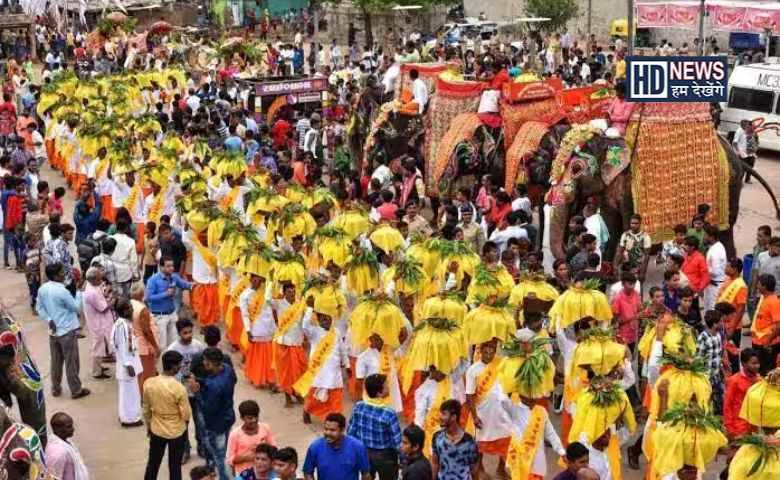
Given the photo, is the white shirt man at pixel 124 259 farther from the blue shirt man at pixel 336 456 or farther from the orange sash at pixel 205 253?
the blue shirt man at pixel 336 456

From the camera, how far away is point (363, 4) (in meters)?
35.3

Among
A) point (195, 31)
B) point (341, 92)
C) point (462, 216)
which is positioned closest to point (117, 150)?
point (462, 216)

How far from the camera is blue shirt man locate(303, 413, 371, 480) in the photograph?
23.2ft

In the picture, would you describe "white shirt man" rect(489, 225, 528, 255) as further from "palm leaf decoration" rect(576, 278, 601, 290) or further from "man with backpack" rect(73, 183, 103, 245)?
"man with backpack" rect(73, 183, 103, 245)

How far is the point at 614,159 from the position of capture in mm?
13102

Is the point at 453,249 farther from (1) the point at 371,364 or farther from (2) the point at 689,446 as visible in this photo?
(2) the point at 689,446

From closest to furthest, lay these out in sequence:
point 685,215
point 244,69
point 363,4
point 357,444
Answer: point 357,444
point 685,215
point 244,69
point 363,4

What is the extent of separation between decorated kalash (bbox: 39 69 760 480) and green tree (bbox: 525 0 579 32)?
19968 millimetres

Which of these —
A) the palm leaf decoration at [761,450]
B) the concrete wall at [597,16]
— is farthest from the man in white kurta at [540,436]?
the concrete wall at [597,16]

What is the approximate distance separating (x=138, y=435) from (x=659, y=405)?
4.45 meters

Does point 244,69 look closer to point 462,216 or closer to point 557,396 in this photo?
point 462,216

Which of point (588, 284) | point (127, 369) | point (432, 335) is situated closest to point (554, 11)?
point (588, 284)

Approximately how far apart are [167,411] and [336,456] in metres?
1.63

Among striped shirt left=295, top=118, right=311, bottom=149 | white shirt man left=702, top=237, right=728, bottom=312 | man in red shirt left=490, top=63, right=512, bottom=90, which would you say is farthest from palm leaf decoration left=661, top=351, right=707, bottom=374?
striped shirt left=295, top=118, right=311, bottom=149
